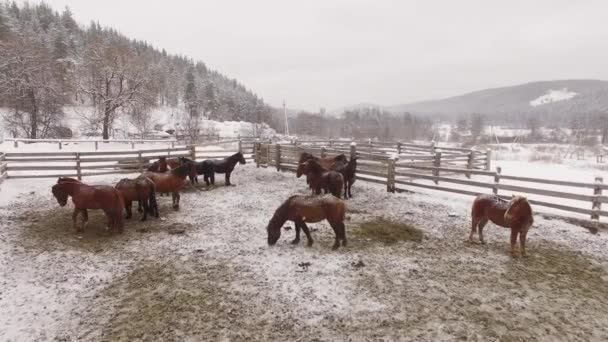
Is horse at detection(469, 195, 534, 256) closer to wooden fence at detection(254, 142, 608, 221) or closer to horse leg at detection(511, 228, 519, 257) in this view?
horse leg at detection(511, 228, 519, 257)

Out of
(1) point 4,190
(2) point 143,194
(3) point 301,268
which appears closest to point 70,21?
(1) point 4,190

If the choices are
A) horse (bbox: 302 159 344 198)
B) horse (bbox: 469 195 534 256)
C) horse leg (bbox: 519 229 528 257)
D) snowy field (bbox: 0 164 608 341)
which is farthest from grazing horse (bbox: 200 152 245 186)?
horse leg (bbox: 519 229 528 257)

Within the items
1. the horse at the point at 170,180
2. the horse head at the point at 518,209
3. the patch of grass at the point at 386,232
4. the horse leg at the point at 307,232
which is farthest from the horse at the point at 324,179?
the horse head at the point at 518,209

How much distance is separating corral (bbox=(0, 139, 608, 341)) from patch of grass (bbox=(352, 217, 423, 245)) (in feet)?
0.15

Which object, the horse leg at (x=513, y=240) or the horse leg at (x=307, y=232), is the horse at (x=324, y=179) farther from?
the horse leg at (x=513, y=240)

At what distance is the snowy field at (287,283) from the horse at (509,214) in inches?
18.3

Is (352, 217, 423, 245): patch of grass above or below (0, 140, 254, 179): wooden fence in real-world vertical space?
below

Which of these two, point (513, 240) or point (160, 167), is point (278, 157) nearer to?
point (160, 167)

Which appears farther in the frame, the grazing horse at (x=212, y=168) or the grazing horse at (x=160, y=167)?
the grazing horse at (x=212, y=168)

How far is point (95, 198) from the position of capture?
6613 millimetres

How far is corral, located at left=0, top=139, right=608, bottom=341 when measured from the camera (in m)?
3.93

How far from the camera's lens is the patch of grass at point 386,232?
6.82 meters

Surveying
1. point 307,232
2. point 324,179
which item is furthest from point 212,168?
point 307,232

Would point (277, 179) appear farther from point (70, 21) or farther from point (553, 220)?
point (70, 21)
